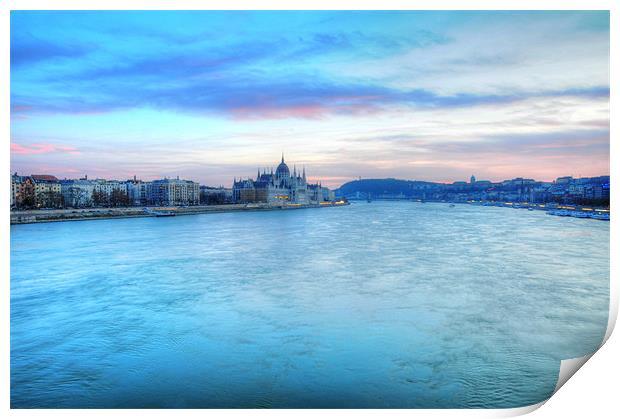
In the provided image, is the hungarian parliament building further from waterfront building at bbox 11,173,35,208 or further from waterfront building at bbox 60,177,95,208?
waterfront building at bbox 11,173,35,208

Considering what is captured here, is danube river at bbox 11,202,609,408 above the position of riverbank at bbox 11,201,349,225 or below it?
below

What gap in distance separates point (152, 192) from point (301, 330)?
2951 cm

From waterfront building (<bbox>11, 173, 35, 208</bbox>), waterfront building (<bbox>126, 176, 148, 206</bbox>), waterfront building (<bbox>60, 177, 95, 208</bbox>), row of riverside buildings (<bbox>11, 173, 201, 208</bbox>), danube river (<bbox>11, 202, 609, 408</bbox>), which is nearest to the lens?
danube river (<bbox>11, 202, 609, 408</bbox>)

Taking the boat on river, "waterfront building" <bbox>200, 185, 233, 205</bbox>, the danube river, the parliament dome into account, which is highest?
the parliament dome

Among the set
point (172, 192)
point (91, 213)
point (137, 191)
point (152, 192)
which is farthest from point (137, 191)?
point (91, 213)

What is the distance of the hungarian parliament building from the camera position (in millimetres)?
34188

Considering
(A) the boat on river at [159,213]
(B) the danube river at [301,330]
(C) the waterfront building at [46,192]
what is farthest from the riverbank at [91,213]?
(B) the danube river at [301,330]

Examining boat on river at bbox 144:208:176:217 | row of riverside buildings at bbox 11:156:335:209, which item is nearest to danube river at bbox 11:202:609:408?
boat on river at bbox 144:208:176:217

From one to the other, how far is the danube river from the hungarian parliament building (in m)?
27.6

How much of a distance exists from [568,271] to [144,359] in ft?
16.9

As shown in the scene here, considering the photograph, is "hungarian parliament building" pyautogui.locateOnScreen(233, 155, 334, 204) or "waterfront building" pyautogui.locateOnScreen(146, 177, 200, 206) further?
"hungarian parliament building" pyautogui.locateOnScreen(233, 155, 334, 204)

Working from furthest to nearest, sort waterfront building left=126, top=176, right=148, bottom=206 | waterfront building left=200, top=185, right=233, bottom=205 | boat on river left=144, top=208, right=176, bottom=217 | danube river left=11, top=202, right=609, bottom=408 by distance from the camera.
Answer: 1. waterfront building left=200, top=185, right=233, bottom=205
2. waterfront building left=126, top=176, right=148, bottom=206
3. boat on river left=144, top=208, right=176, bottom=217
4. danube river left=11, top=202, right=609, bottom=408

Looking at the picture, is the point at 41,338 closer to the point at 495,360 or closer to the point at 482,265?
the point at 495,360

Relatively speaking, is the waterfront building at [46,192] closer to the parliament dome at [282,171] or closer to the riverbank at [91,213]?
the riverbank at [91,213]
